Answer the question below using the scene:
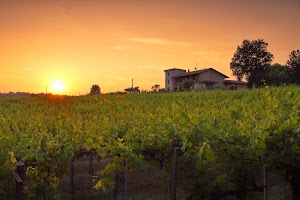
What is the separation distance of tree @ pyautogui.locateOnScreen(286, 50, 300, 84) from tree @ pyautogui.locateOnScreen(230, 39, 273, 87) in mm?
3730

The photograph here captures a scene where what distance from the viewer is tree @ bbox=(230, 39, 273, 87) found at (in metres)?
63.9

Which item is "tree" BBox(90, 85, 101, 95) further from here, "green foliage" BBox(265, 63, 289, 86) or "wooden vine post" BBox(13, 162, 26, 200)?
"wooden vine post" BBox(13, 162, 26, 200)

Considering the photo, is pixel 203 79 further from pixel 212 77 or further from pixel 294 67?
pixel 294 67

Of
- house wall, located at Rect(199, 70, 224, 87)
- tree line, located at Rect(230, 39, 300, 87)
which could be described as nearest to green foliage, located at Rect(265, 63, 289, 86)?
tree line, located at Rect(230, 39, 300, 87)

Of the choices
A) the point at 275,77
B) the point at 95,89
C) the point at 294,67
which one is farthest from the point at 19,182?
the point at 95,89

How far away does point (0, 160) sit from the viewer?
19.8 ft

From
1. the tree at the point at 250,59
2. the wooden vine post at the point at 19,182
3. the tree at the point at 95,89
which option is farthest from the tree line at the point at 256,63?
the wooden vine post at the point at 19,182

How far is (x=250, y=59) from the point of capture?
211ft

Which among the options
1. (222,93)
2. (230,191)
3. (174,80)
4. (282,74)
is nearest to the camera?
(230,191)

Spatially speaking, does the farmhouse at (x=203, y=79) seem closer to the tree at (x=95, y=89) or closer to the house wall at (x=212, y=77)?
the house wall at (x=212, y=77)

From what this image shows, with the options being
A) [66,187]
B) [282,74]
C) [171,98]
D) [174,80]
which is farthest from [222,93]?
[174,80]

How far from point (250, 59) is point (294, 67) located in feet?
25.0

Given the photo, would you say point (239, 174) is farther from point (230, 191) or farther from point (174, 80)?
point (174, 80)

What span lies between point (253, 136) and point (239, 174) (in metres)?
0.75
